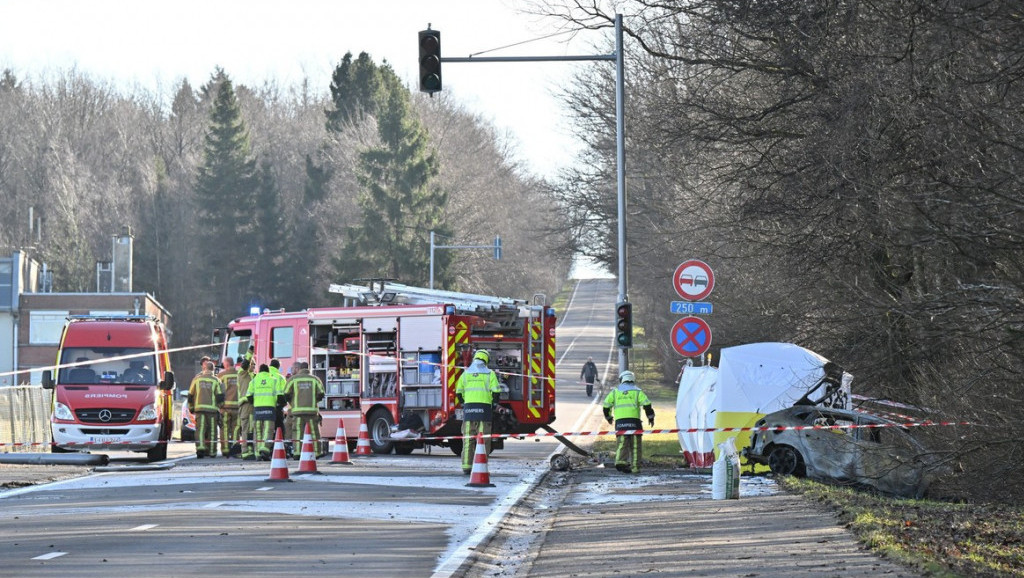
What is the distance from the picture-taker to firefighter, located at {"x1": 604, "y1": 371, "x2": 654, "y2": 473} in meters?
21.9

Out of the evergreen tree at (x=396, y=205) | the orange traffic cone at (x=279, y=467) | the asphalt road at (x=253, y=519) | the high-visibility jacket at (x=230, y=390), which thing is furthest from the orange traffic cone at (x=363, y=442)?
the evergreen tree at (x=396, y=205)

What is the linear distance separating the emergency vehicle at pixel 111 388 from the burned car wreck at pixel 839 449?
10.9 metres

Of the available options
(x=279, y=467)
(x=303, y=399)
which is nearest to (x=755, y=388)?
(x=279, y=467)

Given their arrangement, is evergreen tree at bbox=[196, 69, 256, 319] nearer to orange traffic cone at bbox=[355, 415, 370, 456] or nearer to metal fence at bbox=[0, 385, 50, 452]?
metal fence at bbox=[0, 385, 50, 452]

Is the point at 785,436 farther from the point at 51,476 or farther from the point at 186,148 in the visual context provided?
the point at 186,148

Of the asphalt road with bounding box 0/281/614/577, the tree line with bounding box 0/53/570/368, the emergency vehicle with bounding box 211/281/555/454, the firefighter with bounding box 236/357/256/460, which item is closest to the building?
the tree line with bounding box 0/53/570/368

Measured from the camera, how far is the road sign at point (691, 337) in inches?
854

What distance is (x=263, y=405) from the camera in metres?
23.3

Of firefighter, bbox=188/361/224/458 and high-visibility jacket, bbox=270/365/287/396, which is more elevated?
high-visibility jacket, bbox=270/365/287/396

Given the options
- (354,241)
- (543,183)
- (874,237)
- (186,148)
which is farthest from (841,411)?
(186,148)

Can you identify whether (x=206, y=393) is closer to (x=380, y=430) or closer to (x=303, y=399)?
(x=303, y=399)

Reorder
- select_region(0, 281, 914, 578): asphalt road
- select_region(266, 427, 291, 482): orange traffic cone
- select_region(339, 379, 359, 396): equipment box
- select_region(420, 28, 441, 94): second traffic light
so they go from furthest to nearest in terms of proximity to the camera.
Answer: select_region(339, 379, 359, 396): equipment box, select_region(420, 28, 441, 94): second traffic light, select_region(266, 427, 291, 482): orange traffic cone, select_region(0, 281, 914, 578): asphalt road

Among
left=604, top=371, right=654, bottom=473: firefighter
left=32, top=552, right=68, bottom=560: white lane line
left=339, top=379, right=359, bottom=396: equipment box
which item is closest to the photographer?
left=32, top=552, right=68, bottom=560: white lane line

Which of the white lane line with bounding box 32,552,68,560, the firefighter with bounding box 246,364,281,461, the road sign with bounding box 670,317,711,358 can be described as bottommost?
the white lane line with bounding box 32,552,68,560
